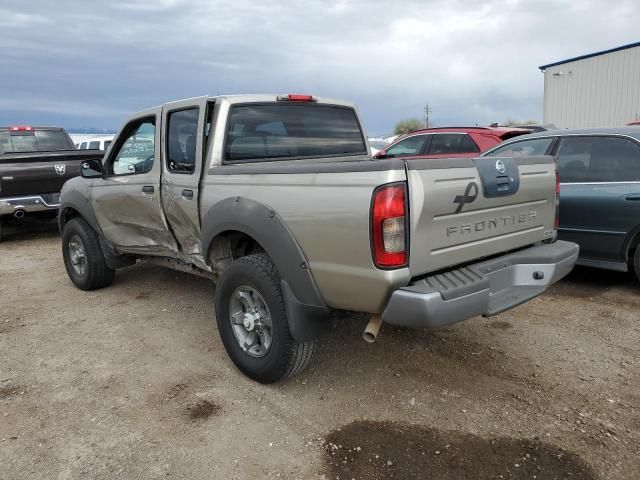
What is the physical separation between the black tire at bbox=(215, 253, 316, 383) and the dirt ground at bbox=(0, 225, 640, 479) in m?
0.17

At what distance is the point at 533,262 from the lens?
131 inches

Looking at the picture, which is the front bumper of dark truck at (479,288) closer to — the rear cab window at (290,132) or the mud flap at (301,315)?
the mud flap at (301,315)

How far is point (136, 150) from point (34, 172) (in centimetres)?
449

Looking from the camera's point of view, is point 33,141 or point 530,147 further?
point 33,141

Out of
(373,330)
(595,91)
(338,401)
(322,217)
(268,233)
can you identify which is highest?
(595,91)

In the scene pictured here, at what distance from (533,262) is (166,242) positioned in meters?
2.94

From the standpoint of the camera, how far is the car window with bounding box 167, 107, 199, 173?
3.96m

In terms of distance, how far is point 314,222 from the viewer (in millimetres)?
2865

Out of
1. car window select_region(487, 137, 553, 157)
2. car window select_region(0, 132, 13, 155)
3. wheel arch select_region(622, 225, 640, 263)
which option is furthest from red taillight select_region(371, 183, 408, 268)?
car window select_region(0, 132, 13, 155)

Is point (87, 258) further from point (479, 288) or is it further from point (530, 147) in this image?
point (530, 147)

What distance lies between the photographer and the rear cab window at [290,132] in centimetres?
389

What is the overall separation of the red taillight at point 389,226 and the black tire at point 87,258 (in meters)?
3.87

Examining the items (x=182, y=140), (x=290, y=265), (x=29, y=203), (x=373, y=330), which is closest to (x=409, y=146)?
(x=182, y=140)

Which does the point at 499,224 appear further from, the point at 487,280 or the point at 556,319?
the point at 556,319
